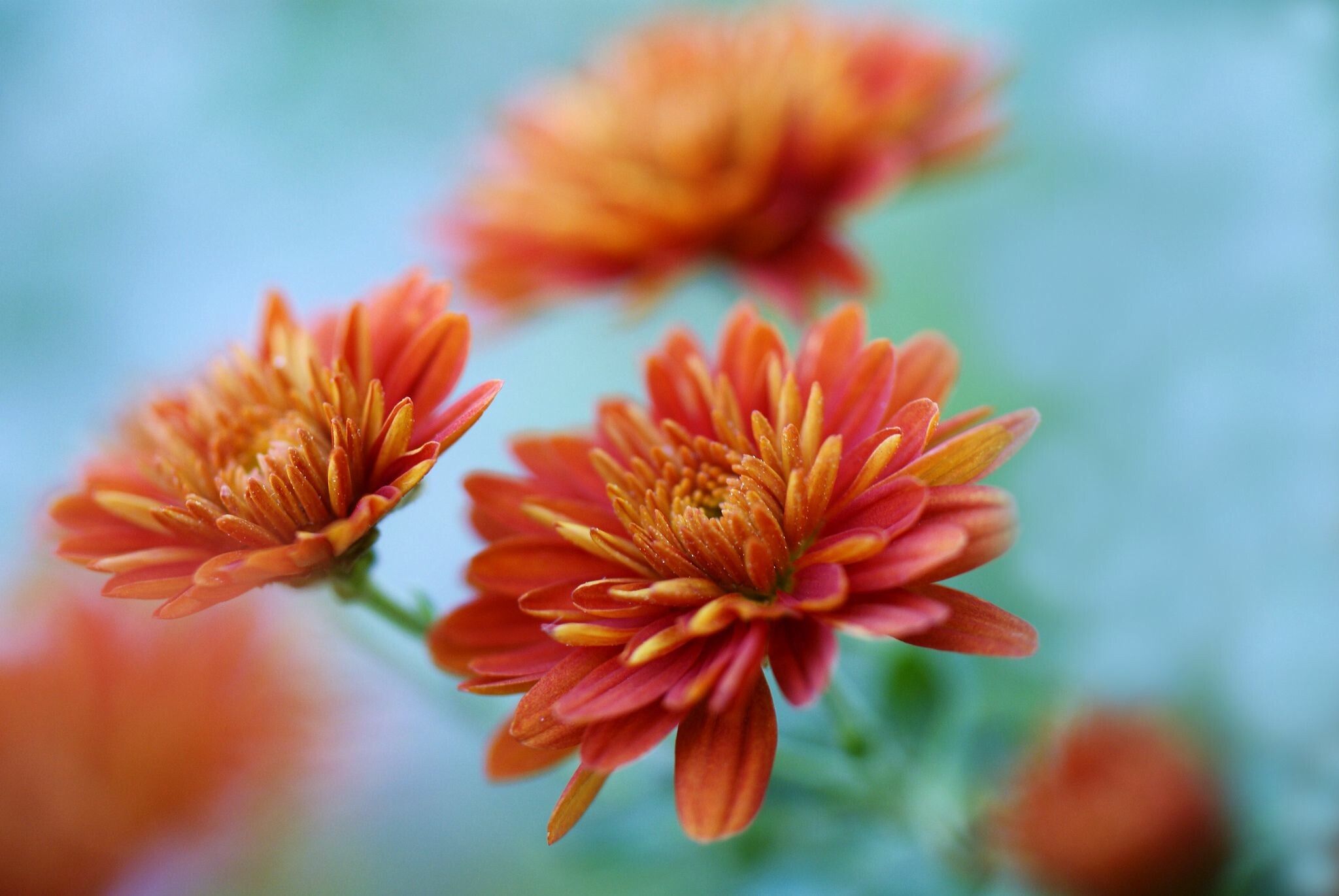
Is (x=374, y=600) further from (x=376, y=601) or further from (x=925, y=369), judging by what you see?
(x=925, y=369)

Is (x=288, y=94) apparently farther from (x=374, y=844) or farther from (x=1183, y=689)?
(x=1183, y=689)

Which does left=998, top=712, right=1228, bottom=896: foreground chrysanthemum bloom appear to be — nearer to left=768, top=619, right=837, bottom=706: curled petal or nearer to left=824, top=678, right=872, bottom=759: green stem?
left=824, top=678, right=872, bottom=759: green stem

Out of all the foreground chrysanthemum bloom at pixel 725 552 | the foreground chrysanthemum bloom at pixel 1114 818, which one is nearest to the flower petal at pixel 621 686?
the foreground chrysanthemum bloom at pixel 725 552

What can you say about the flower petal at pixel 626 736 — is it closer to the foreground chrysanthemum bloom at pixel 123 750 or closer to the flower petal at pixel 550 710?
the flower petal at pixel 550 710

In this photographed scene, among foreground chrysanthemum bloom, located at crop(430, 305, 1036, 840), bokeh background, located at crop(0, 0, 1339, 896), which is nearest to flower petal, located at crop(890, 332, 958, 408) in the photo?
foreground chrysanthemum bloom, located at crop(430, 305, 1036, 840)

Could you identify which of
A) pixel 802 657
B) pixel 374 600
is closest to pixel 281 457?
pixel 374 600
